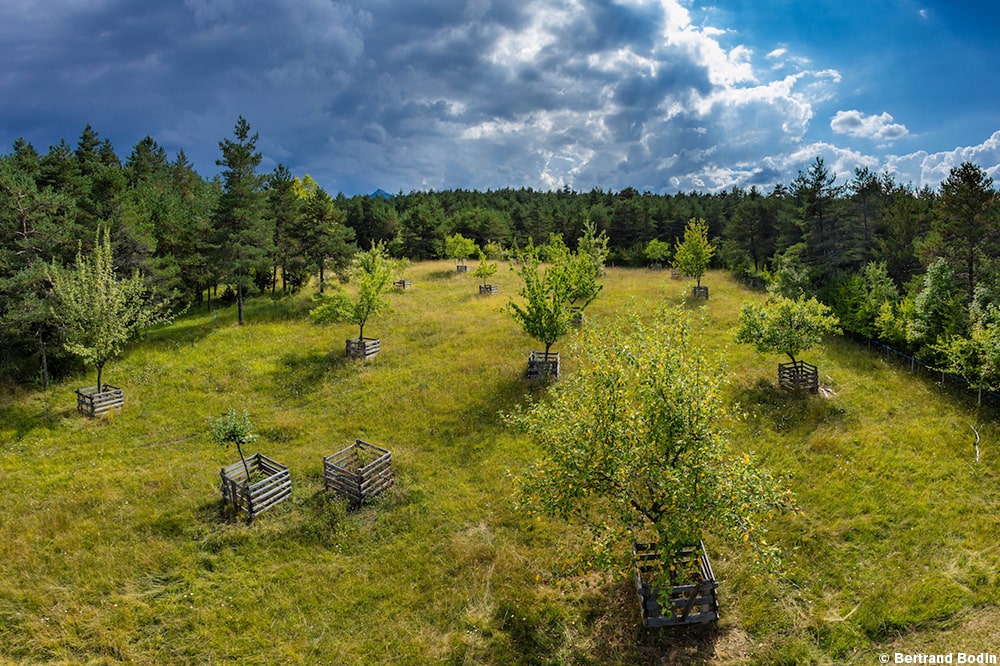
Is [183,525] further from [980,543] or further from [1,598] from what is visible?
[980,543]

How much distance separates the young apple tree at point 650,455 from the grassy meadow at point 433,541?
4.38 feet

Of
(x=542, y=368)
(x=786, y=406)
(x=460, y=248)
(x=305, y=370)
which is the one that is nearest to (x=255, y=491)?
(x=305, y=370)

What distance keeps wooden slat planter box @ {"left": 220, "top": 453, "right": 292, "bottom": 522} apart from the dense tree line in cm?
1970

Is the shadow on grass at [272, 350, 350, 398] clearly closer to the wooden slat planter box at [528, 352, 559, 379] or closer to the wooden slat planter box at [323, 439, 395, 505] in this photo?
the wooden slat planter box at [323, 439, 395, 505]

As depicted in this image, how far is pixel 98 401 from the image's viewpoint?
24516mm

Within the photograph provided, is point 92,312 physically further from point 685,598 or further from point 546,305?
point 685,598

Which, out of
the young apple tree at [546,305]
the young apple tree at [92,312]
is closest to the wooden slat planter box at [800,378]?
the young apple tree at [546,305]

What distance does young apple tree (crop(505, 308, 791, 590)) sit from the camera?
1061 cm

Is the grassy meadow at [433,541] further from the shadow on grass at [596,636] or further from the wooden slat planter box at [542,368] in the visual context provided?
the wooden slat planter box at [542,368]

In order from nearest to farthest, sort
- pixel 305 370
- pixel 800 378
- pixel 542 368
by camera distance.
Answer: pixel 800 378 < pixel 542 368 < pixel 305 370

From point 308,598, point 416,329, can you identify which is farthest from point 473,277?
point 308,598

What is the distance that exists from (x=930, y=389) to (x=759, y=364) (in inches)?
332

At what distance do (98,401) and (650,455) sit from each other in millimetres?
28251

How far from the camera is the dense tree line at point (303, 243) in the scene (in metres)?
27.6
